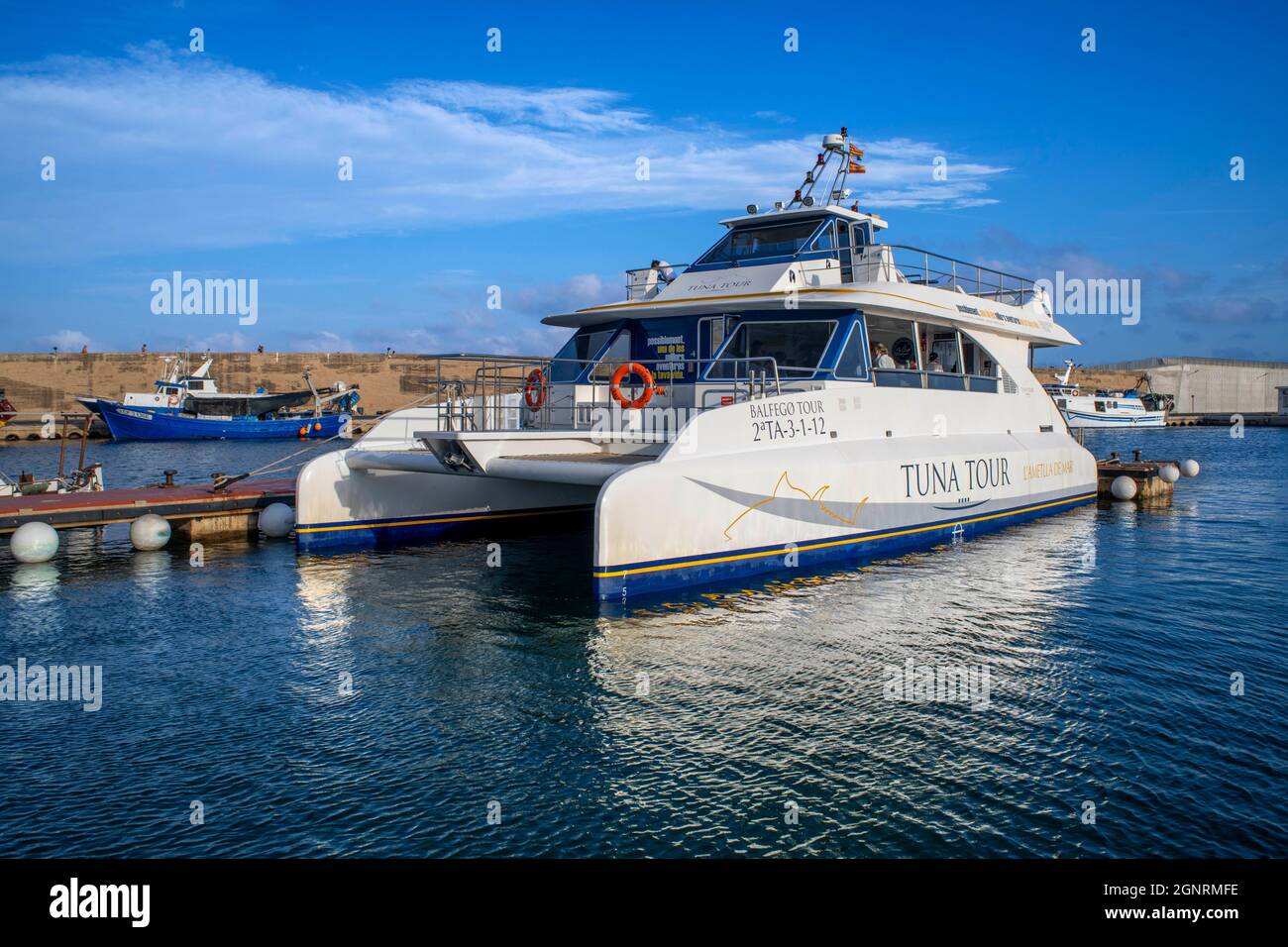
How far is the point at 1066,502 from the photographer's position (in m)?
19.3

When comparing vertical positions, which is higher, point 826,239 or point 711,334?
point 826,239

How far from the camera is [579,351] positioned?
643 inches

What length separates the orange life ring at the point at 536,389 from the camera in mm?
14883

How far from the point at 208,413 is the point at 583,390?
162 ft

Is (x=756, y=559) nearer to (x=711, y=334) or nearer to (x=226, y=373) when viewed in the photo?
(x=711, y=334)

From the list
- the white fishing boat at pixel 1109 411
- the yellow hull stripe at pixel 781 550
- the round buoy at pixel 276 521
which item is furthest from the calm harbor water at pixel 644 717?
the white fishing boat at pixel 1109 411

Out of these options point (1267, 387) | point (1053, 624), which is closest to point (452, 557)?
point (1053, 624)

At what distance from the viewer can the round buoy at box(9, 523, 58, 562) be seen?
44.4ft

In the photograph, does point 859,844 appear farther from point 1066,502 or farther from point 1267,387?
point 1267,387

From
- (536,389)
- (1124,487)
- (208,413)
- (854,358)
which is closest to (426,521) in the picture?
(536,389)

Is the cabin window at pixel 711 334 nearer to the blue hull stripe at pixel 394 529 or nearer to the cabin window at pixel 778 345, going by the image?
the cabin window at pixel 778 345

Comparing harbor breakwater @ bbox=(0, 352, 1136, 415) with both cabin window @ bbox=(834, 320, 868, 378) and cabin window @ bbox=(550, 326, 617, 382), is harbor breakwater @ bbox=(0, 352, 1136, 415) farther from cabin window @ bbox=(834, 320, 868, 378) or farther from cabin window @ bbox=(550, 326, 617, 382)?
cabin window @ bbox=(834, 320, 868, 378)

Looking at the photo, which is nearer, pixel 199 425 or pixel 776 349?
pixel 776 349

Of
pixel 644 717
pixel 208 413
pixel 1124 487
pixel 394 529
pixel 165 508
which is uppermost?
pixel 208 413
